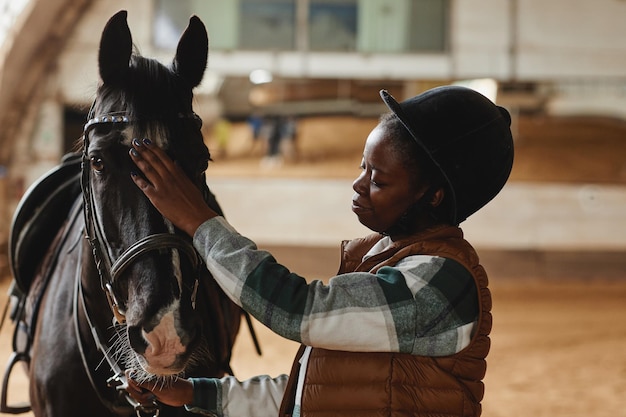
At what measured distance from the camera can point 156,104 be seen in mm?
1418

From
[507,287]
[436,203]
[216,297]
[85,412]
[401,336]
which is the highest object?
[436,203]

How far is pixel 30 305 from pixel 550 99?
8.62m

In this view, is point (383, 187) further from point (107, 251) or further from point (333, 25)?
point (333, 25)

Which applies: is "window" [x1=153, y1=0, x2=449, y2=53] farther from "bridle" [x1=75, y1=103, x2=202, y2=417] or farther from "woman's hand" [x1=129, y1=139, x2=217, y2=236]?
"woman's hand" [x1=129, y1=139, x2=217, y2=236]

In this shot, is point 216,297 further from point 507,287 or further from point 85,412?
point 507,287

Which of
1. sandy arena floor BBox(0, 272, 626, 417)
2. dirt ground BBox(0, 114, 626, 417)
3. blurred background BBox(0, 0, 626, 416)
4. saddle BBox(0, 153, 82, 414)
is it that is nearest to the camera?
saddle BBox(0, 153, 82, 414)

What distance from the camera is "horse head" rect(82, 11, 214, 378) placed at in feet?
4.03

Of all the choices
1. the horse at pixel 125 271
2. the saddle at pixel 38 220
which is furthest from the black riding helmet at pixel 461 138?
the saddle at pixel 38 220

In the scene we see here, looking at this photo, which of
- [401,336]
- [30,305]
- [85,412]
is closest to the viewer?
[401,336]

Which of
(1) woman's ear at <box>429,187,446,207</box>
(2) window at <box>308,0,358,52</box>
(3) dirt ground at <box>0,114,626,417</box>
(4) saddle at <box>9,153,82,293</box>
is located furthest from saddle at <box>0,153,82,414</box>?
(2) window at <box>308,0,358,52</box>

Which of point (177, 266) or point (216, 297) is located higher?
point (177, 266)

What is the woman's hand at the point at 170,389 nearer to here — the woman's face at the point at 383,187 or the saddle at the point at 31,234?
the woman's face at the point at 383,187

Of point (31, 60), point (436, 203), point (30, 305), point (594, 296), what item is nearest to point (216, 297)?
point (30, 305)

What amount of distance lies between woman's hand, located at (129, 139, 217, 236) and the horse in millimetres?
109
